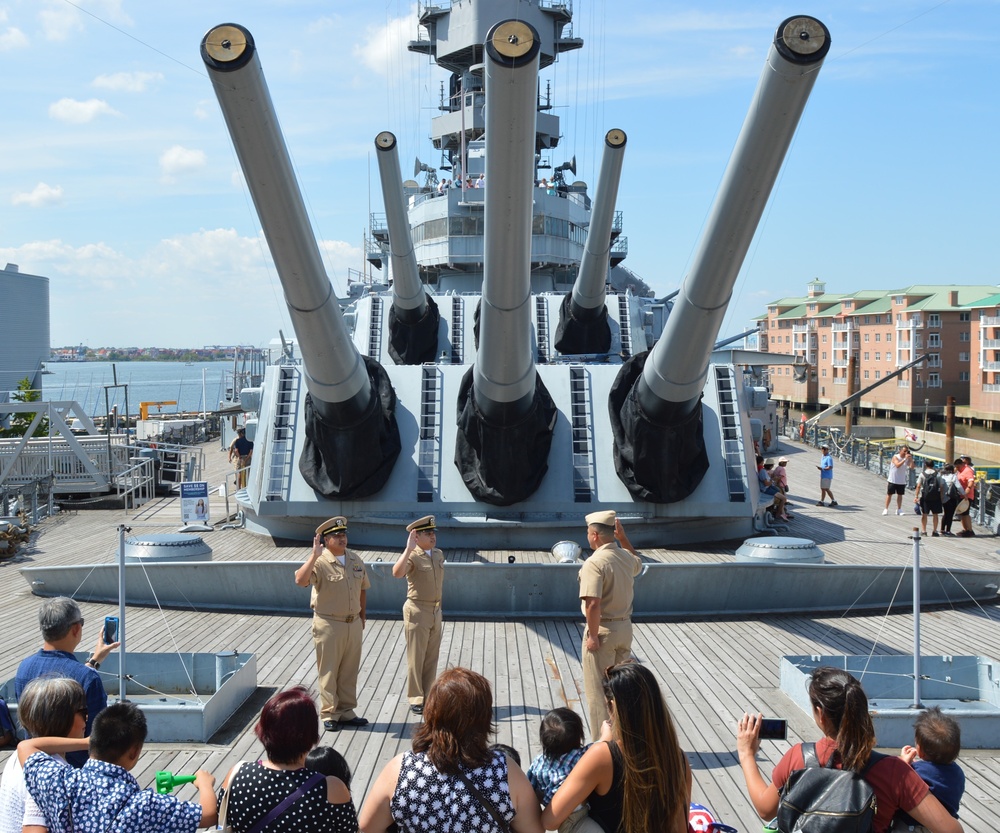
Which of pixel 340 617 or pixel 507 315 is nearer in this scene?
pixel 340 617

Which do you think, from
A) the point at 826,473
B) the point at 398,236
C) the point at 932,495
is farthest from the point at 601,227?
the point at 932,495

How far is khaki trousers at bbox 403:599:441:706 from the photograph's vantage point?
5.13 metres

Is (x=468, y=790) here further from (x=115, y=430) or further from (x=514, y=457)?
(x=115, y=430)

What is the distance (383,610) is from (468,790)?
4.92 meters

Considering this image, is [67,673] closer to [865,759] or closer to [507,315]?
[865,759]

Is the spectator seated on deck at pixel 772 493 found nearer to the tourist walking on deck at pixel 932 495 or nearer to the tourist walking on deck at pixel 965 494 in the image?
the tourist walking on deck at pixel 932 495

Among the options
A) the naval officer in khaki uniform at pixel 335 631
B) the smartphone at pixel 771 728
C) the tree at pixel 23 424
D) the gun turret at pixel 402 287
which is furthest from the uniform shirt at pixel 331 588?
the tree at pixel 23 424

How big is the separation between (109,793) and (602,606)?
254cm

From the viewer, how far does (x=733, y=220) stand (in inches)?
246

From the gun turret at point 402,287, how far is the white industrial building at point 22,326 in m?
32.6

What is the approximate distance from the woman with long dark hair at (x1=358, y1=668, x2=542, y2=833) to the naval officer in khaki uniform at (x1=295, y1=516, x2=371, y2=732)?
2.54 metres

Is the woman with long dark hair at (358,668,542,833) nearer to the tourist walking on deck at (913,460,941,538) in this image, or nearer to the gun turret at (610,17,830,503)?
the gun turret at (610,17,830,503)

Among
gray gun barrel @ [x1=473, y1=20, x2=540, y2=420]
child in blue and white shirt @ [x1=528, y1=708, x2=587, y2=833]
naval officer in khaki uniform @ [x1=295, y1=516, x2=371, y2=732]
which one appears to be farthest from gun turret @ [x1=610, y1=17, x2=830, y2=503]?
child in blue and white shirt @ [x1=528, y1=708, x2=587, y2=833]

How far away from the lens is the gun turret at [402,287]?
11617mm
